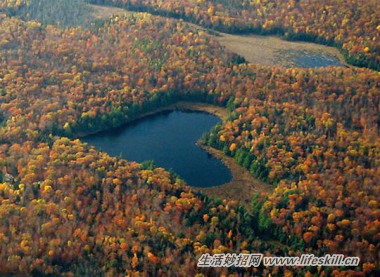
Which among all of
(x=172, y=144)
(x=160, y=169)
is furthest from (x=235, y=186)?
(x=172, y=144)

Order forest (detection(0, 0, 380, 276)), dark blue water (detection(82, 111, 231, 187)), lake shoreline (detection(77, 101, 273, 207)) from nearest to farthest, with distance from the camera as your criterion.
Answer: forest (detection(0, 0, 380, 276))
lake shoreline (detection(77, 101, 273, 207))
dark blue water (detection(82, 111, 231, 187))

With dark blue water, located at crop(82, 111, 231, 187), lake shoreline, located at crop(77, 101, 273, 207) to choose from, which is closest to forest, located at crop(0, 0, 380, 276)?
lake shoreline, located at crop(77, 101, 273, 207)

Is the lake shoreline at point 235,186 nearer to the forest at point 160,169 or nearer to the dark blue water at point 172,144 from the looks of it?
the dark blue water at point 172,144

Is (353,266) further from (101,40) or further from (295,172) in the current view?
(101,40)

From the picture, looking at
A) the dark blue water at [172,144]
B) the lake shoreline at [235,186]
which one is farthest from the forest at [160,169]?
the dark blue water at [172,144]

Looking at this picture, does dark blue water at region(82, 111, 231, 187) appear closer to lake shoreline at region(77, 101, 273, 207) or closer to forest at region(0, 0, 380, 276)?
lake shoreline at region(77, 101, 273, 207)

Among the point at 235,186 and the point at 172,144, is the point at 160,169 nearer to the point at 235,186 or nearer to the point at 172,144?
the point at 235,186
